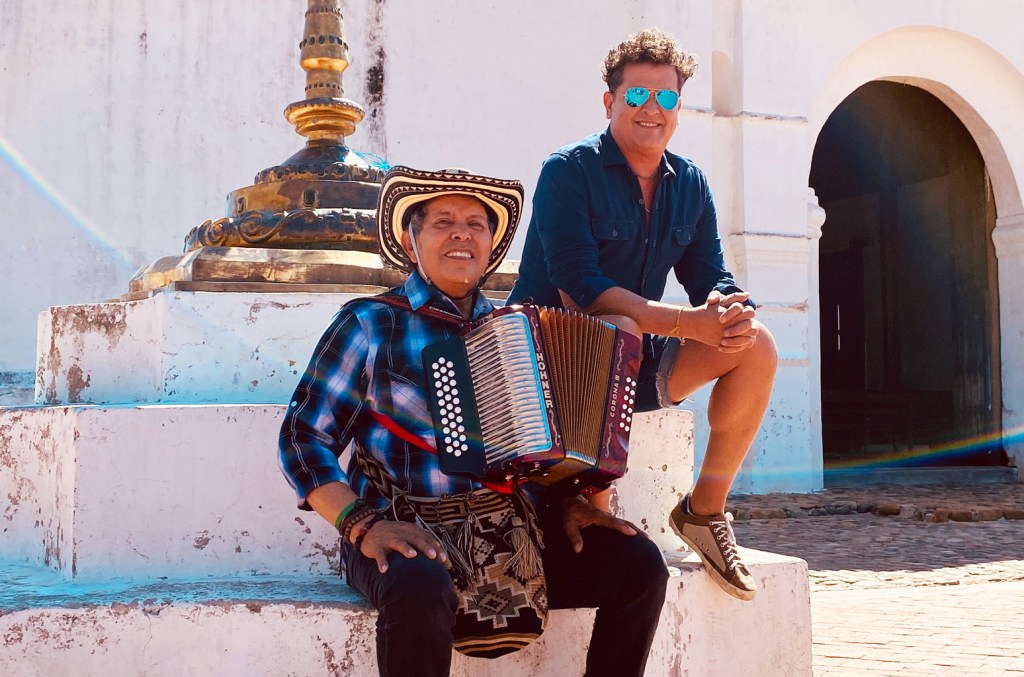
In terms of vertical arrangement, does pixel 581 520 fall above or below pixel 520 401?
below

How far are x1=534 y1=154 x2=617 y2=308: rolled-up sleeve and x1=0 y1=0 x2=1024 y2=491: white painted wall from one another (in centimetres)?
597

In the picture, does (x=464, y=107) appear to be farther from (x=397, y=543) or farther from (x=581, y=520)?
(x=397, y=543)

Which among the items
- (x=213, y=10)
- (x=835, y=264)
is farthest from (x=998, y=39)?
(x=213, y=10)

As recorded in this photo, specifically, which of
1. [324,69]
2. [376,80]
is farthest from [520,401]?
[376,80]

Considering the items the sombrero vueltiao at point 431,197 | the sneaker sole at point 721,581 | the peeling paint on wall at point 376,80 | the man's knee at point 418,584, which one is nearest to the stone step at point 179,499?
the sombrero vueltiao at point 431,197

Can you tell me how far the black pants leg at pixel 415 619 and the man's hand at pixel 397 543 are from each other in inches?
1.0

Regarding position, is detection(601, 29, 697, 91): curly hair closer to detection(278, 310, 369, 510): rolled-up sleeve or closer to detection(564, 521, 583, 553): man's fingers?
detection(278, 310, 369, 510): rolled-up sleeve

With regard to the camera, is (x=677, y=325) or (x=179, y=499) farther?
(x=179, y=499)

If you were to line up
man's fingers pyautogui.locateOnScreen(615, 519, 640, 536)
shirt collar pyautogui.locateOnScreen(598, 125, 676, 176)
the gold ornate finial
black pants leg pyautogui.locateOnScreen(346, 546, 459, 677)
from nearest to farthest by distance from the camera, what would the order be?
black pants leg pyautogui.locateOnScreen(346, 546, 459, 677) < man's fingers pyautogui.locateOnScreen(615, 519, 640, 536) < shirt collar pyautogui.locateOnScreen(598, 125, 676, 176) < the gold ornate finial

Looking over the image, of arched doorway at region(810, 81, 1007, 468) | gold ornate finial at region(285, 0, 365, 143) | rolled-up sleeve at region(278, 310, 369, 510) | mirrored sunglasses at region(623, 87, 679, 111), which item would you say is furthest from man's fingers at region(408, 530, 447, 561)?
arched doorway at region(810, 81, 1007, 468)

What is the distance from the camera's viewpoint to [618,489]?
333 centimetres

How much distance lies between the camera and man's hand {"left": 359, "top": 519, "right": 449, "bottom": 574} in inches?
93.0

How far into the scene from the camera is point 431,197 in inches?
110

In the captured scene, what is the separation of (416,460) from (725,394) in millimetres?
958
